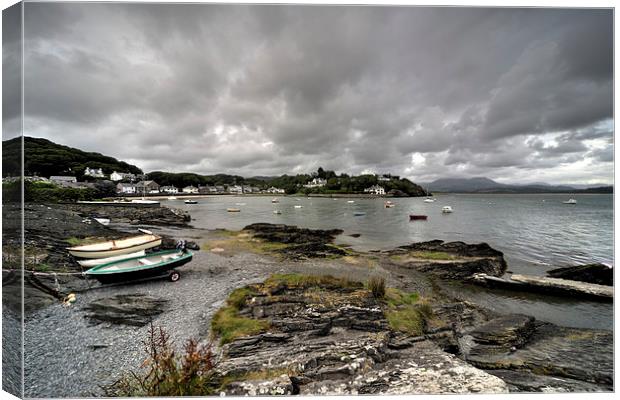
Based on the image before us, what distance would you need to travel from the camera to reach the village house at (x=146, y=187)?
13.7ft

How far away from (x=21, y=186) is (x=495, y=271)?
6.96 metres

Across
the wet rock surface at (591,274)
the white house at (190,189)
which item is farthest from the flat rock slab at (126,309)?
the wet rock surface at (591,274)

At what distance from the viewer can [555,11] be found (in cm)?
229

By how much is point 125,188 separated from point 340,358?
4.55 meters

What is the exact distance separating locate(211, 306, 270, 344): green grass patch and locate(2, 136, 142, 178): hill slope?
237 cm

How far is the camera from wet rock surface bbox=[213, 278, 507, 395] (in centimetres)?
190

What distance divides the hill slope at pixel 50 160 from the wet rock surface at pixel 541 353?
16.2 ft

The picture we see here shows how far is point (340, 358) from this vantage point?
6.66 ft

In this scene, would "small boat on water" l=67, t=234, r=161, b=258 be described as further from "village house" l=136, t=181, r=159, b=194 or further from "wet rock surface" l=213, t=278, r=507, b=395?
"wet rock surface" l=213, t=278, r=507, b=395

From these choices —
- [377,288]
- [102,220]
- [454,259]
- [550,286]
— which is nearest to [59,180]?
[102,220]

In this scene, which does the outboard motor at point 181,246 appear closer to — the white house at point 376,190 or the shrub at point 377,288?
the shrub at point 377,288

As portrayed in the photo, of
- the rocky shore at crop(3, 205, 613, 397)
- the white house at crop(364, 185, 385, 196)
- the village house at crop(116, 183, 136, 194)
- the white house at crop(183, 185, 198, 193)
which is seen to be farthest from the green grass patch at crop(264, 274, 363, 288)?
the white house at crop(183, 185, 198, 193)

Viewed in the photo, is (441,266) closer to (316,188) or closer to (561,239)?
(316,188)

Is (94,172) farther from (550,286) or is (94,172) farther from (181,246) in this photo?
(550,286)
